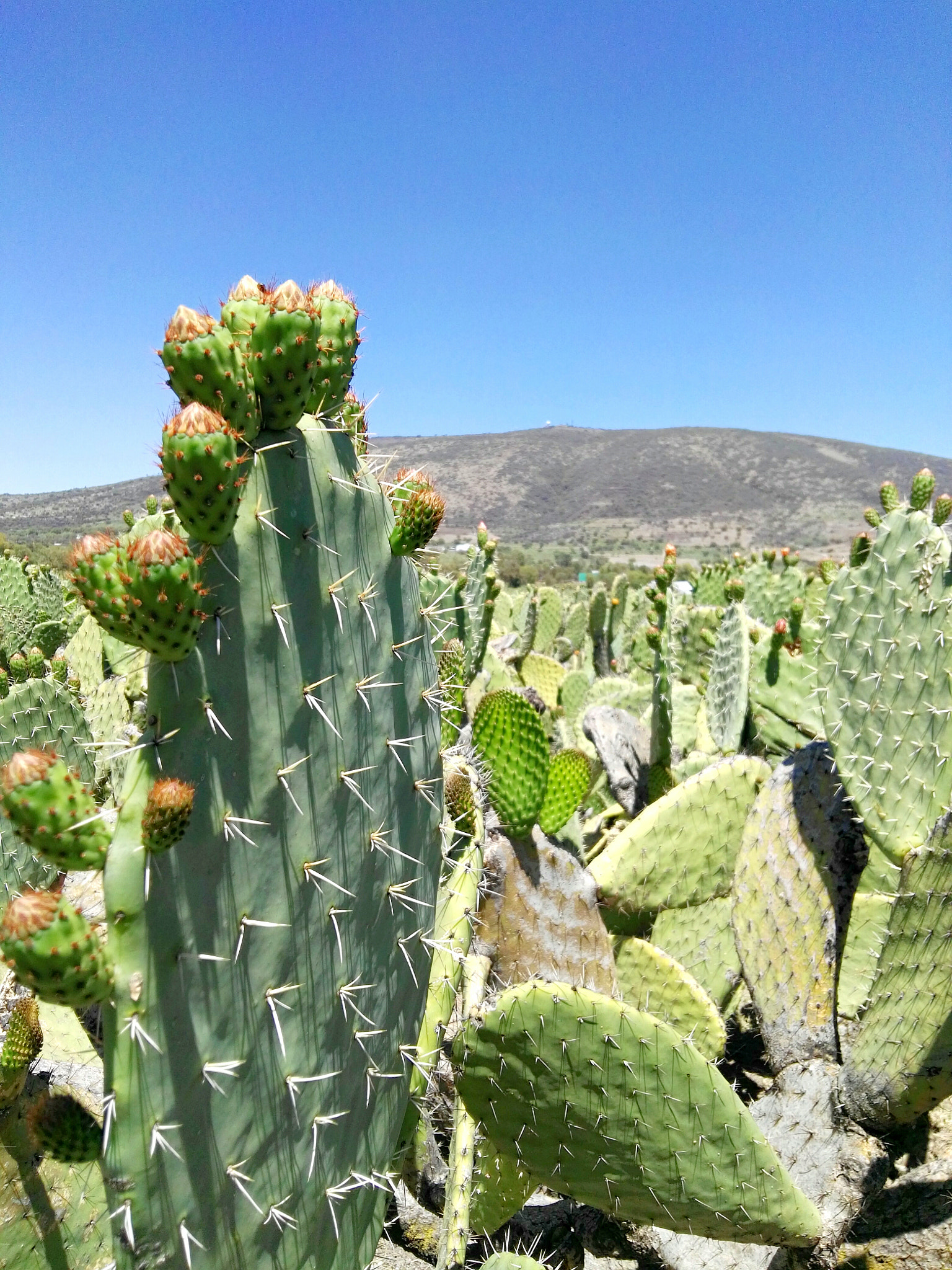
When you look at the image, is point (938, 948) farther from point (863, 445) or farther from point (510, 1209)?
point (863, 445)

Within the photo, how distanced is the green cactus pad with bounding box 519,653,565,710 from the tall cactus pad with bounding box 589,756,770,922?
421 cm

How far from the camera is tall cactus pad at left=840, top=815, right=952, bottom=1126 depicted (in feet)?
6.89

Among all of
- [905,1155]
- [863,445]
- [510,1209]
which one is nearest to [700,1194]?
[510,1209]

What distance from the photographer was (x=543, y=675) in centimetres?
745

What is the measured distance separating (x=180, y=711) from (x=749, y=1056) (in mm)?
2980

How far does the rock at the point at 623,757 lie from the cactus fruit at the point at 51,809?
3.90 meters

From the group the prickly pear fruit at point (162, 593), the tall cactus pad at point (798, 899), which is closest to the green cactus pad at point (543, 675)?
the tall cactus pad at point (798, 899)

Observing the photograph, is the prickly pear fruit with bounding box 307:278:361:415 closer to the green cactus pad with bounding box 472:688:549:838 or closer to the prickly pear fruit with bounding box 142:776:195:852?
the prickly pear fruit with bounding box 142:776:195:852

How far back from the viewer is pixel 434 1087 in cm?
209

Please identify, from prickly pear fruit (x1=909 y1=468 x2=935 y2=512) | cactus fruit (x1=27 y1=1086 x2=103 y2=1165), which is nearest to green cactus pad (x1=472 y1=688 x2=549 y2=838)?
cactus fruit (x1=27 y1=1086 x2=103 y2=1165)

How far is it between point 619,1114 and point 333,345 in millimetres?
1476

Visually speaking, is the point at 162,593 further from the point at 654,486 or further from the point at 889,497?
the point at 654,486

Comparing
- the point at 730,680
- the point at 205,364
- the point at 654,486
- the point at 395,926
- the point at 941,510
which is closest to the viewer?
the point at 205,364

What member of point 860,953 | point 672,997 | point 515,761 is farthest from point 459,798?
point 860,953
